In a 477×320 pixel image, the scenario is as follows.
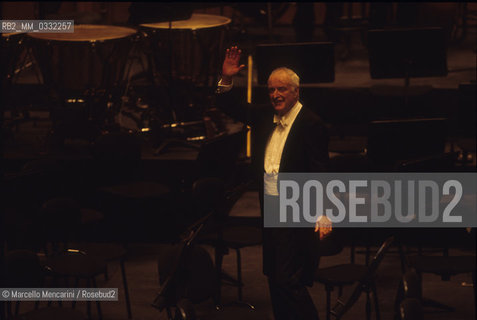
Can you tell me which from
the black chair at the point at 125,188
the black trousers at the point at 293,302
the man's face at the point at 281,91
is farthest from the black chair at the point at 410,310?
the black chair at the point at 125,188

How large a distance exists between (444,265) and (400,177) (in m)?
0.60

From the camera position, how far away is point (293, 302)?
15.9ft

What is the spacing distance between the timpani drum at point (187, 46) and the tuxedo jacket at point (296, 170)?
2590 millimetres

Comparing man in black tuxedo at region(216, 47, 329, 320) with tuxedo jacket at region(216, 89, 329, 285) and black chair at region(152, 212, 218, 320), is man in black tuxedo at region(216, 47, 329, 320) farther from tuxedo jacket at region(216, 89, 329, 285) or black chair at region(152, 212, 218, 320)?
black chair at region(152, 212, 218, 320)

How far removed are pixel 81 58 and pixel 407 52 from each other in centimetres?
242

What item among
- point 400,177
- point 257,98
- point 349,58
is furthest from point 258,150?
point 349,58

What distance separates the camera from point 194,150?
293 inches

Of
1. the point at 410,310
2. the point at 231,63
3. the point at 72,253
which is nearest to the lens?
the point at 410,310

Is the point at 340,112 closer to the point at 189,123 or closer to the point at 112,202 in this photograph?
the point at 189,123

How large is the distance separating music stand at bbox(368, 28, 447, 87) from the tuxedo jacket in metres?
2.44

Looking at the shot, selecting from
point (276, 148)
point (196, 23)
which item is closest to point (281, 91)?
point (276, 148)

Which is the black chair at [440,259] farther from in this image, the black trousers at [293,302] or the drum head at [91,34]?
the drum head at [91,34]

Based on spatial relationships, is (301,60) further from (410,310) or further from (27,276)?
(410,310)

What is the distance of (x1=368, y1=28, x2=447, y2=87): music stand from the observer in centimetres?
711
